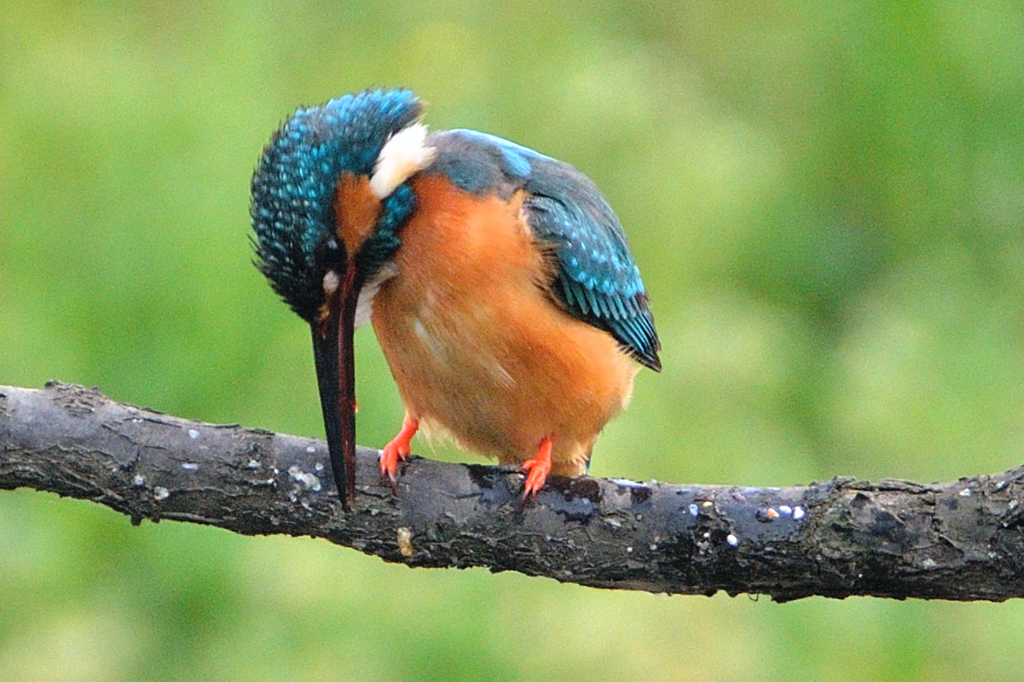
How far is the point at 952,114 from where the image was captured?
240 inches

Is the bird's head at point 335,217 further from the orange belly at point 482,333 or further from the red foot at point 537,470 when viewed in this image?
the red foot at point 537,470

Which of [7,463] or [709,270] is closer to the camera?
[7,463]

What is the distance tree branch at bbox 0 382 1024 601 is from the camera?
93.9 inches

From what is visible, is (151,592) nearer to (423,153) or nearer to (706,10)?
(423,153)

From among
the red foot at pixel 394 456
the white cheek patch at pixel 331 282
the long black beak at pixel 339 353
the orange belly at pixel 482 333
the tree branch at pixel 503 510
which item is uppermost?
the orange belly at pixel 482 333

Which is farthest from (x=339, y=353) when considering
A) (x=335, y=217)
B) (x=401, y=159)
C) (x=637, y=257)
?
(x=637, y=257)

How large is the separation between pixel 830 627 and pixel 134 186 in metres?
2.61

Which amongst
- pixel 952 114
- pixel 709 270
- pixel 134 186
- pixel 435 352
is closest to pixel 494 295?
pixel 435 352

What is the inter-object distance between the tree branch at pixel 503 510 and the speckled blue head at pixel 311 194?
0.95 ft

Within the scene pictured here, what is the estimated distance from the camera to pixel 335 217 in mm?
2648

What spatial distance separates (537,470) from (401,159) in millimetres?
642

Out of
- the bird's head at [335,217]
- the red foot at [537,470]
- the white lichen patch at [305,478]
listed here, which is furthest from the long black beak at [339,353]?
the red foot at [537,470]

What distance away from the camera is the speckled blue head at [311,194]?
8.50 ft

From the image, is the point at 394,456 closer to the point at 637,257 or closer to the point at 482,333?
the point at 482,333
